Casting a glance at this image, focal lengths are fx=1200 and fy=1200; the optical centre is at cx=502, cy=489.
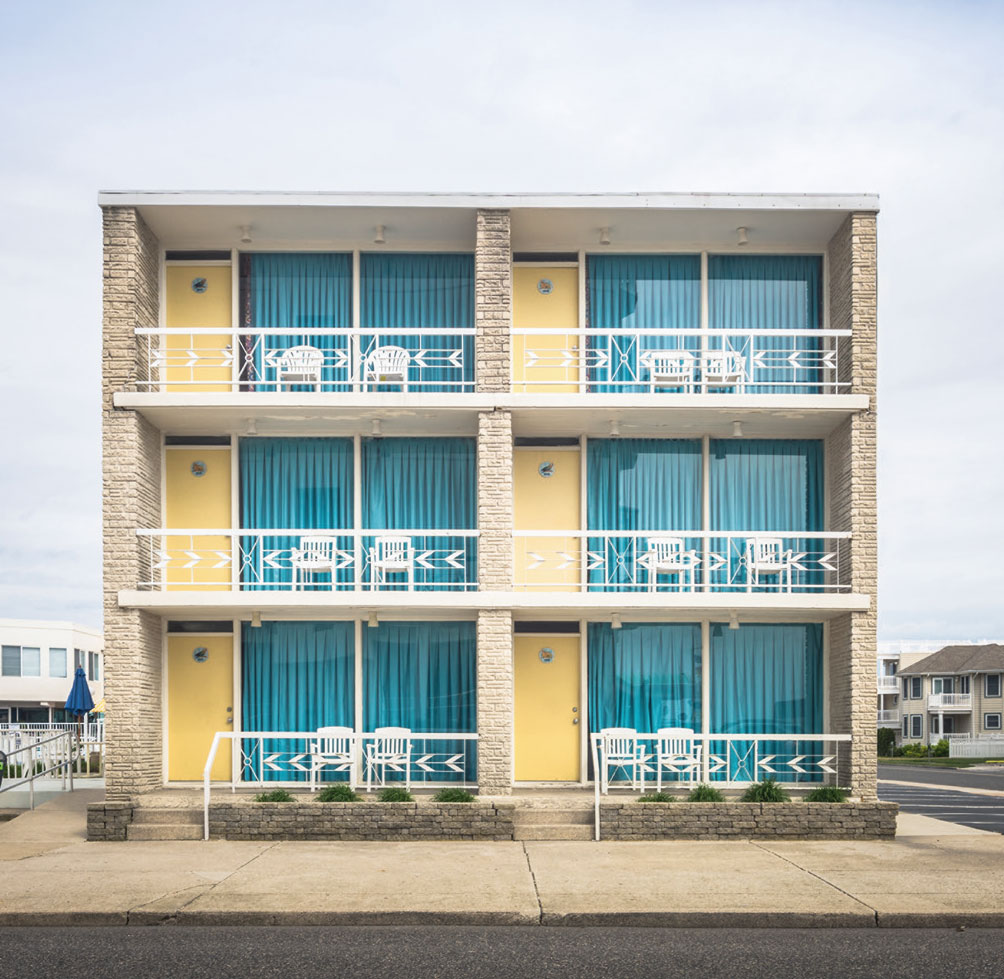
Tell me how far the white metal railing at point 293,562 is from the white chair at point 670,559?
261 cm

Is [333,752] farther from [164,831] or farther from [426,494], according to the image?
[426,494]

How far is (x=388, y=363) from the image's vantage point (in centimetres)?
1723

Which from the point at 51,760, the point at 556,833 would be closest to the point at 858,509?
the point at 556,833

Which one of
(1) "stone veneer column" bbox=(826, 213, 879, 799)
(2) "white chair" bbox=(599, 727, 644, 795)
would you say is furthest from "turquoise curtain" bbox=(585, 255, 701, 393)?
(2) "white chair" bbox=(599, 727, 644, 795)

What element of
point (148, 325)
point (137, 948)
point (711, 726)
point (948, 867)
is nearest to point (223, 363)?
point (148, 325)

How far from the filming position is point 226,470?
18328mm

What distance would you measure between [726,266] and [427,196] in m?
4.88

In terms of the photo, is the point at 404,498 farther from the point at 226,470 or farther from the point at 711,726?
the point at 711,726

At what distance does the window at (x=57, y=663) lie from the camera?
5772 centimetres

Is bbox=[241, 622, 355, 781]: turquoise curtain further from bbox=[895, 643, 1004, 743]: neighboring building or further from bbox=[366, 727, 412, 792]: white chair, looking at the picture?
bbox=[895, 643, 1004, 743]: neighboring building

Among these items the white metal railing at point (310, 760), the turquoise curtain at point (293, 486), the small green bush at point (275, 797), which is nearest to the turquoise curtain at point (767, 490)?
the white metal railing at point (310, 760)

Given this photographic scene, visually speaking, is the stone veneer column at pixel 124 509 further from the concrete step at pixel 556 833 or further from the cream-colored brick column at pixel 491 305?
the concrete step at pixel 556 833

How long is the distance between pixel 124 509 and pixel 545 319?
268 inches

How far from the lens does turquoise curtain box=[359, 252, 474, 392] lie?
1836 cm
